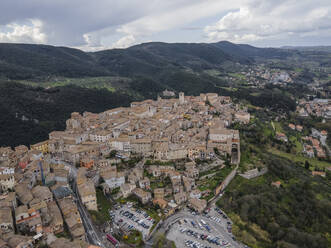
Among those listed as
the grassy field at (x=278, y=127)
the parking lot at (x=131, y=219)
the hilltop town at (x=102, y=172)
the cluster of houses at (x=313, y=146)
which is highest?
the hilltop town at (x=102, y=172)

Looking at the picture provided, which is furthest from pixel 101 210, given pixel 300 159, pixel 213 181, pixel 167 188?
pixel 300 159

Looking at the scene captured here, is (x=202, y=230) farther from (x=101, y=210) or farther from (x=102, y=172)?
(x=102, y=172)

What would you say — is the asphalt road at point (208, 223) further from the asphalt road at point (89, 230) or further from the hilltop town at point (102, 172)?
the asphalt road at point (89, 230)

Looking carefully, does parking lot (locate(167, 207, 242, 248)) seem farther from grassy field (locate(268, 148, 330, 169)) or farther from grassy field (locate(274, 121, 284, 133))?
grassy field (locate(274, 121, 284, 133))

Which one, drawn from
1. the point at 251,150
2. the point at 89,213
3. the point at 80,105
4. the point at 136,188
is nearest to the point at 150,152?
the point at 136,188

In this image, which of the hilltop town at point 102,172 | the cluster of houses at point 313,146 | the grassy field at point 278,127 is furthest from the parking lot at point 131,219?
Answer: the grassy field at point 278,127

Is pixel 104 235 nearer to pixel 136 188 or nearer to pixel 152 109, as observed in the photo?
pixel 136 188
